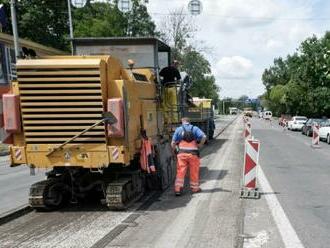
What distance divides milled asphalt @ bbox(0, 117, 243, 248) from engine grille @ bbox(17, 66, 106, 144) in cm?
134

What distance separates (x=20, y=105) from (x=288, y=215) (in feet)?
16.0

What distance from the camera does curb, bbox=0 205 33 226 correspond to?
899 cm

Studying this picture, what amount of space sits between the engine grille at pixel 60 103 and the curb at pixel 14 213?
1.30 m

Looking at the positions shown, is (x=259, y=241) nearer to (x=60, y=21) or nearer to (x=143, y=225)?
(x=143, y=225)

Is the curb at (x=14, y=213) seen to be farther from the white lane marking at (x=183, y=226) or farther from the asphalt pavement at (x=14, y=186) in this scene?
the white lane marking at (x=183, y=226)

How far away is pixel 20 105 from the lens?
947cm

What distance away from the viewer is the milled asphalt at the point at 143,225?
24.4 ft

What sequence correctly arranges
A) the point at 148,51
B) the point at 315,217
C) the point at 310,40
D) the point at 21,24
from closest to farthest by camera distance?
1. the point at 315,217
2. the point at 148,51
3. the point at 21,24
4. the point at 310,40

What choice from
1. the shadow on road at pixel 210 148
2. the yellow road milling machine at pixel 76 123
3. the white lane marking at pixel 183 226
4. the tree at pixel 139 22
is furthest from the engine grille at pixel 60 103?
the tree at pixel 139 22

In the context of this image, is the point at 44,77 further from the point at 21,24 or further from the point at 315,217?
the point at 21,24

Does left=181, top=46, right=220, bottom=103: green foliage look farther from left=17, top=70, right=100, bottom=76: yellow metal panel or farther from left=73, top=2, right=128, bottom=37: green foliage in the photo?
left=17, top=70, right=100, bottom=76: yellow metal panel

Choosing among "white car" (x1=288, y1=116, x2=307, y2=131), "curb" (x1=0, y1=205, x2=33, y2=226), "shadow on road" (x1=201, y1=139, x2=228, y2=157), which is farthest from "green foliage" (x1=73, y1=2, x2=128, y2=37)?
"curb" (x1=0, y1=205, x2=33, y2=226)

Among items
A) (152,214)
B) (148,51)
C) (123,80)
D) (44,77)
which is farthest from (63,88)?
(148,51)

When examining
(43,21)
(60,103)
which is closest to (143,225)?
(60,103)
